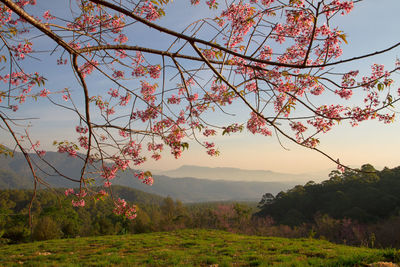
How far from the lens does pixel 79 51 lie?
2.93 meters

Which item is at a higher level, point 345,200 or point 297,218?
point 345,200

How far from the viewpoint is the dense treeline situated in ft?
116

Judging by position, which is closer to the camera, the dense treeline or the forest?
the forest

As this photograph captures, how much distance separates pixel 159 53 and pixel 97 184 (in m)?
2.34

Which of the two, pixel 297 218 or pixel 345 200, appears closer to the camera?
pixel 345 200

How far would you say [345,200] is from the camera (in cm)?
4100

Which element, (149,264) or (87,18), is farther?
(149,264)

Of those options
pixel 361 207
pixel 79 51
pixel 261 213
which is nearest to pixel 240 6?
pixel 79 51

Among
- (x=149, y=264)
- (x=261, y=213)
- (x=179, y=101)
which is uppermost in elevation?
(x=179, y=101)

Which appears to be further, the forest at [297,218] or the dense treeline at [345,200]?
the dense treeline at [345,200]

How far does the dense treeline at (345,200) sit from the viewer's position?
35.3 m

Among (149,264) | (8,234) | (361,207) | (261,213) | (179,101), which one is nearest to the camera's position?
(179,101)

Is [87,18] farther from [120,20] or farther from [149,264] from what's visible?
Answer: [149,264]

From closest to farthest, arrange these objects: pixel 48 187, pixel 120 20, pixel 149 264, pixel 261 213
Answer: pixel 48 187
pixel 120 20
pixel 149 264
pixel 261 213
